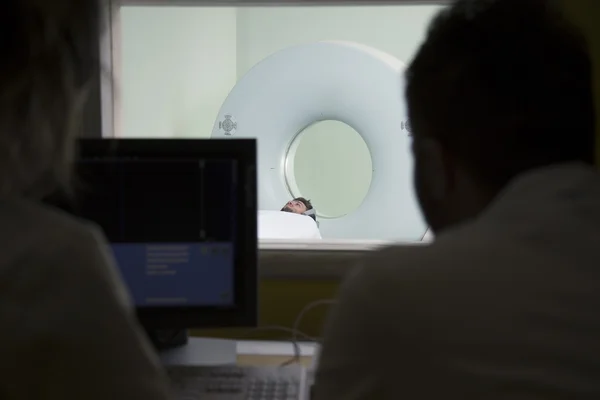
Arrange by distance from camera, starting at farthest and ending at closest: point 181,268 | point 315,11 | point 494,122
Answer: point 315,11 → point 181,268 → point 494,122

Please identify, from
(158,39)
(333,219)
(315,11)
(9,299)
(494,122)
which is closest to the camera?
(9,299)

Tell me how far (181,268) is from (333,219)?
154cm

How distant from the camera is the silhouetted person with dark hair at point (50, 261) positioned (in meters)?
0.50

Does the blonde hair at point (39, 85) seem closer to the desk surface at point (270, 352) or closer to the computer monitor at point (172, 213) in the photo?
the computer monitor at point (172, 213)

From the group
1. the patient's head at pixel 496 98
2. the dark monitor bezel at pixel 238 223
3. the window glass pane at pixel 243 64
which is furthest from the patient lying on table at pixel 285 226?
the patient's head at pixel 496 98

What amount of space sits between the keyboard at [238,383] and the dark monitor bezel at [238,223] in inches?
2.8

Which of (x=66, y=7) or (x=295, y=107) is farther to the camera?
(x=295, y=107)

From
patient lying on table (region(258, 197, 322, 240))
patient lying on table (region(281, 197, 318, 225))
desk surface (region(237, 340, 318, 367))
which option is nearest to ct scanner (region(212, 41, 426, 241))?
patient lying on table (region(281, 197, 318, 225))

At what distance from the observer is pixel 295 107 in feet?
8.25

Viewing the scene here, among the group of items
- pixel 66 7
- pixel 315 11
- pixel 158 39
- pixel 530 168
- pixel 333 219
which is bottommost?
pixel 333 219

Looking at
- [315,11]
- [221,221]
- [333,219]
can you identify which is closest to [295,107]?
[333,219]

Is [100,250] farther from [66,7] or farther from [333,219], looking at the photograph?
[333,219]

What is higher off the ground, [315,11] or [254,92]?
[315,11]

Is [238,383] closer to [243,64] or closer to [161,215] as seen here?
[161,215]
